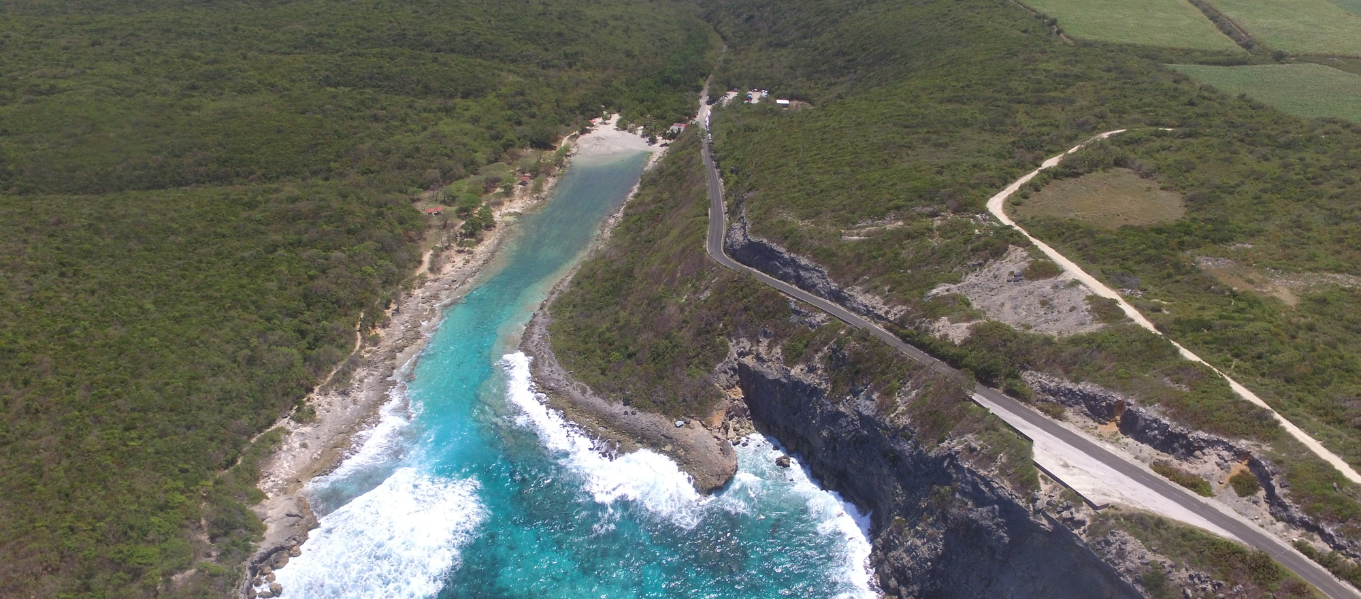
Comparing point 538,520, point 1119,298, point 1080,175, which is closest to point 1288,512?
point 1119,298

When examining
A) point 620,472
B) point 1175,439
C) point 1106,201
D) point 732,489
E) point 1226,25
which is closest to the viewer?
point 1175,439

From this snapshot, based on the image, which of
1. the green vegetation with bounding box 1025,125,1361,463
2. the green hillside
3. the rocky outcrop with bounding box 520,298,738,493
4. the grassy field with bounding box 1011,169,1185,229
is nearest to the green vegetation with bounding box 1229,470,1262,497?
the green hillside

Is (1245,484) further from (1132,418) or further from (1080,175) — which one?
(1080,175)

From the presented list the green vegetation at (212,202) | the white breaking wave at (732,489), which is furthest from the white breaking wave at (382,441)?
the white breaking wave at (732,489)

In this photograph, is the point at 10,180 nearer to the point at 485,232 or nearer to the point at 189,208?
the point at 189,208

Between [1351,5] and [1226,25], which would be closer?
[1226,25]

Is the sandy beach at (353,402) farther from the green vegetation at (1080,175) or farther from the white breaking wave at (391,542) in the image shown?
the green vegetation at (1080,175)

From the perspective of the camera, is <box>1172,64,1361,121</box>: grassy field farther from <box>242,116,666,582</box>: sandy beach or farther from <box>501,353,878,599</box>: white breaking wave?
<box>242,116,666,582</box>: sandy beach
